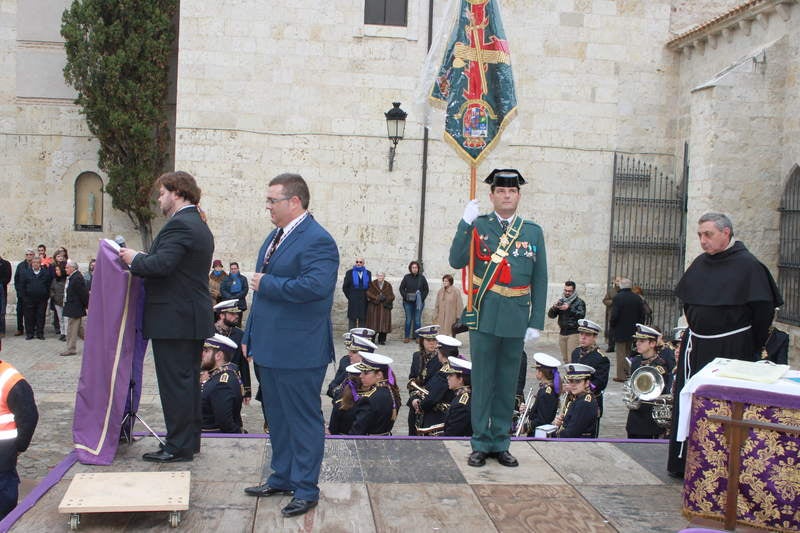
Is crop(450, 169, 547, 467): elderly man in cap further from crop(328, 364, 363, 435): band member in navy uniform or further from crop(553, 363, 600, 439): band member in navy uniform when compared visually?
crop(328, 364, 363, 435): band member in navy uniform

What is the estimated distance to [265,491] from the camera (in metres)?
4.58

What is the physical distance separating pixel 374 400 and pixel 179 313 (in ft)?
7.09

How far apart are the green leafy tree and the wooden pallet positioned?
1365cm

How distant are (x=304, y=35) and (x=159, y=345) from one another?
1282cm

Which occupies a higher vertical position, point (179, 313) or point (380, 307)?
point (179, 313)

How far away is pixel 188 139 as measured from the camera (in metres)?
16.8

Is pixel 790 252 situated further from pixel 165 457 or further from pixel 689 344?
pixel 165 457

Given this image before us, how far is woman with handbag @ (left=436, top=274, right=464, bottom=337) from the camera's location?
51.5ft

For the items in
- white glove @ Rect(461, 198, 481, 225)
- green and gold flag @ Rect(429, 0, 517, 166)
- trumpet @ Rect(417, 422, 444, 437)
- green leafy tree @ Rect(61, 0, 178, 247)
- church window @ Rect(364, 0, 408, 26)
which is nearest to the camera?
white glove @ Rect(461, 198, 481, 225)

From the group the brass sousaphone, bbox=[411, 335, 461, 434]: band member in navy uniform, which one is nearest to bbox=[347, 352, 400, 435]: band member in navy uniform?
bbox=[411, 335, 461, 434]: band member in navy uniform

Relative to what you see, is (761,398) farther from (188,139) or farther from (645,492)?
(188,139)

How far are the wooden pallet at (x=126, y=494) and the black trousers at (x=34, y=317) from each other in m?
11.8

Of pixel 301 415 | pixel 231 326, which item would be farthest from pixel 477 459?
pixel 231 326

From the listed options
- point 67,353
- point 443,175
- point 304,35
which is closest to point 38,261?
point 67,353
